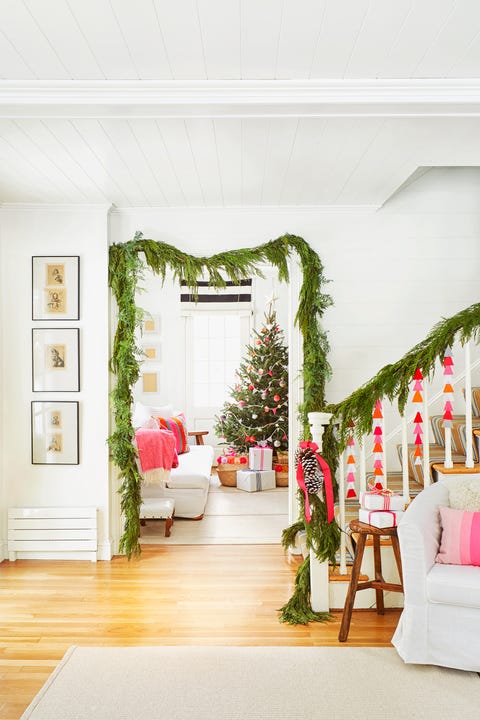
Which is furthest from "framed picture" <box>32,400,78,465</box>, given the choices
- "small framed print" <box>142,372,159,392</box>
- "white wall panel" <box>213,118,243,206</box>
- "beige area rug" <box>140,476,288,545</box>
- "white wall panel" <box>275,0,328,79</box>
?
"small framed print" <box>142,372,159,392</box>

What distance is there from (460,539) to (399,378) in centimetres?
104

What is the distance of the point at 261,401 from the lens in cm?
795

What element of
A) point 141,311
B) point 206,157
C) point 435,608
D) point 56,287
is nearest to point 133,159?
point 206,157

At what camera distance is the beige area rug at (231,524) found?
5.20m

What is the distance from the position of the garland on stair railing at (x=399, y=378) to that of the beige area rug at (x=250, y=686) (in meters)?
1.24

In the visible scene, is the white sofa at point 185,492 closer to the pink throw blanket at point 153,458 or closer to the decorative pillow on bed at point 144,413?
the pink throw blanket at point 153,458

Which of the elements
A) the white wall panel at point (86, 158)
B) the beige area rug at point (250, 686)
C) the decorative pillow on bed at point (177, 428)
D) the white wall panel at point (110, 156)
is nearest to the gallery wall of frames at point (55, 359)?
the white wall panel at point (86, 158)

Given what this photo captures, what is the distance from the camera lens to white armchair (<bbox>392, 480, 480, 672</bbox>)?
283cm

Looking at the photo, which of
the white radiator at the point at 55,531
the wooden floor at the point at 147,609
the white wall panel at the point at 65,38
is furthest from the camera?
the white radiator at the point at 55,531

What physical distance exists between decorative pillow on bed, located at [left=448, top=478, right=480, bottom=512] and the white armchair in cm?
38

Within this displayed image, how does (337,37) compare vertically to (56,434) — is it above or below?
above

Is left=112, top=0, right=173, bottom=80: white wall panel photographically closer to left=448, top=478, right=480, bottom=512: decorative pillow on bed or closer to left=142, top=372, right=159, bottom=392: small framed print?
left=448, top=478, right=480, bottom=512: decorative pillow on bed

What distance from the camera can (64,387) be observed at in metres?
4.79

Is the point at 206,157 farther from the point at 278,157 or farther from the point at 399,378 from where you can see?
the point at 399,378
